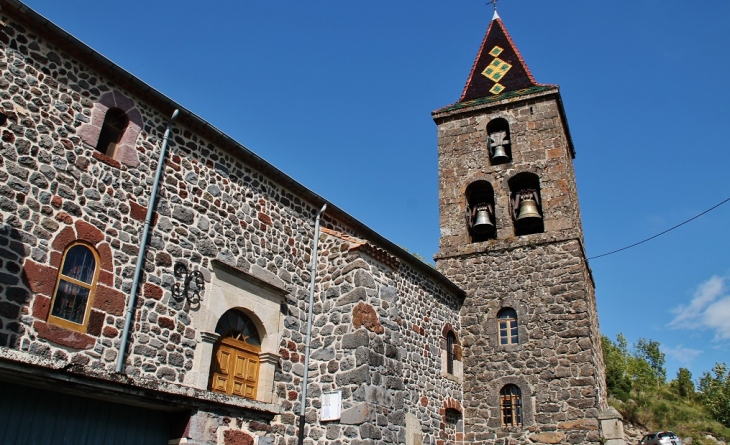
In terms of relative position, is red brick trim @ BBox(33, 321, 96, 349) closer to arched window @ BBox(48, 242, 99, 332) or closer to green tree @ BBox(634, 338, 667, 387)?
arched window @ BBox(48, 242, 99, 332)

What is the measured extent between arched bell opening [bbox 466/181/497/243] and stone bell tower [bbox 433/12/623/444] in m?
0.03

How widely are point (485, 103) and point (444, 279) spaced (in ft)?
18.8

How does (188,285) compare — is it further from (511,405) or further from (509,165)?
(509,165)

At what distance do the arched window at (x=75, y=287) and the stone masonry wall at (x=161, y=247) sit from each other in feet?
0.30

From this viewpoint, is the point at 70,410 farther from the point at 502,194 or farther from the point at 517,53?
the point at 517,53

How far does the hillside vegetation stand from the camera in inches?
720

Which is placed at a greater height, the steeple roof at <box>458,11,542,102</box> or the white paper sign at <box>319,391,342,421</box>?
the steeple roof at <box>458,11,542,102</box>

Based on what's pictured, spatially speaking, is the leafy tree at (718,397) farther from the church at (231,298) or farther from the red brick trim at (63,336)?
the red brick trim at (63,336)

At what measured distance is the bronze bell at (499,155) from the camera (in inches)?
639

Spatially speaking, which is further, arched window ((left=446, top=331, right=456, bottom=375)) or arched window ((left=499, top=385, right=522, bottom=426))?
arched window ((left=446, top=331, right=456, bottom=375))

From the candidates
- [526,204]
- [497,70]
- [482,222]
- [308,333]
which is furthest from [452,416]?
[497,70]

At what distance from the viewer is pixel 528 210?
1536 cm

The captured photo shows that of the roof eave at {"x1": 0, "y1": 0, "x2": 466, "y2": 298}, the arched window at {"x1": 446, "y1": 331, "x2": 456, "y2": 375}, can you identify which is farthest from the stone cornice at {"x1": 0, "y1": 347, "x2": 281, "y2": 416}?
the arched window at {"x1": 446, "y1": 331, "x2": 456, "y2": 375}

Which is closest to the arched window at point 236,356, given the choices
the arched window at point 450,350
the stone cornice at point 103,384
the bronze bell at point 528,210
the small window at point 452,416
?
the stone cornice at point 103,384
